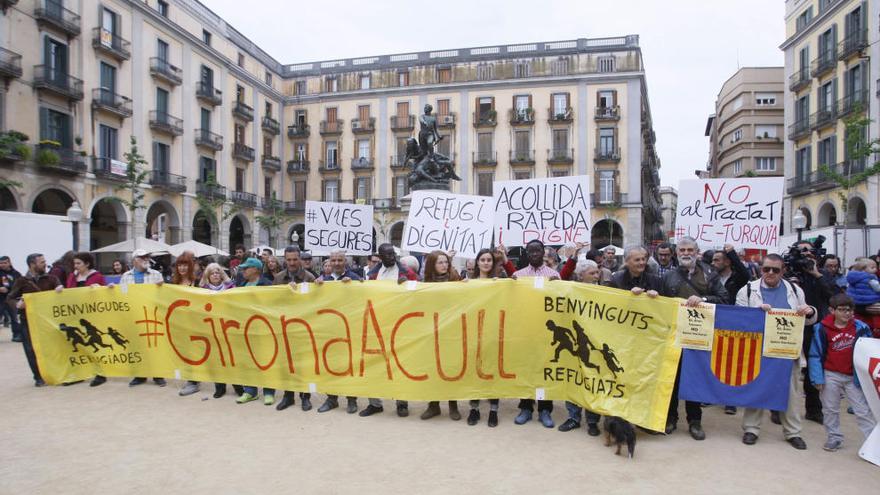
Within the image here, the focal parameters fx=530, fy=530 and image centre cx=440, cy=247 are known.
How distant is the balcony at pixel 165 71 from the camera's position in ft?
97.6

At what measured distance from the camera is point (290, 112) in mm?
44344

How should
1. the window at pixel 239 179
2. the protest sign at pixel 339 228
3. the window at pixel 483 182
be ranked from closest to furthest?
the protest sign at pixel 339 228
the window at pixel 239 179
the window at pixel 483 182

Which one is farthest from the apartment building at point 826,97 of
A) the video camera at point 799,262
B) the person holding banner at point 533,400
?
the person holding banner at point 533,400

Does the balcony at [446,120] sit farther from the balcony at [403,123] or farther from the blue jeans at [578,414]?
the blue jeans at [578,414]

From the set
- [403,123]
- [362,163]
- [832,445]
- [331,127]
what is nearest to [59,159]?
[362,163]

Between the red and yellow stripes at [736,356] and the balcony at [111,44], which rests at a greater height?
the balcony at [111,44]

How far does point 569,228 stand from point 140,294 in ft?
17.8

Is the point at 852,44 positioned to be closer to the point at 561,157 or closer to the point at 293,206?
the point at 561,157

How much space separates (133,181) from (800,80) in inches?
1437

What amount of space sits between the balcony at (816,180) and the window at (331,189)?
1242 inches

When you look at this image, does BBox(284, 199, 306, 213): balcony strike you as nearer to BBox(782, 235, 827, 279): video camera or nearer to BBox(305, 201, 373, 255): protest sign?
BBox(305, 201, 373, 255): protest sign

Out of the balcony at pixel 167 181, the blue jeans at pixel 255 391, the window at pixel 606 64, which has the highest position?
the window at pixel 606 64

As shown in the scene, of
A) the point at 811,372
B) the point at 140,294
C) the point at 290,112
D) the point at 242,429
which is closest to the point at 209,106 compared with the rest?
the point at 290,112

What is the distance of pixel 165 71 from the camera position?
30.5 meters
